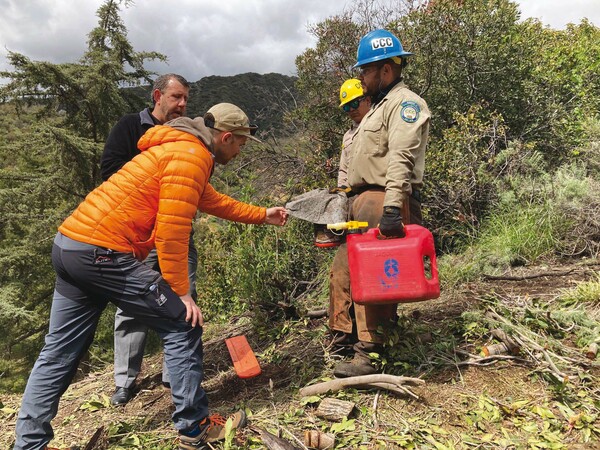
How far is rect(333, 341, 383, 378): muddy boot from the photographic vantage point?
8.55 ft

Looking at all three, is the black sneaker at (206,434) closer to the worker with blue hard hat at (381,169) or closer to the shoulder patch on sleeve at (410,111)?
the worker with blue hard hat at (381,169)

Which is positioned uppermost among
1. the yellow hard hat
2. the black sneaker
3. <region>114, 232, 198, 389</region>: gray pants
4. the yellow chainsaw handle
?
the yellow hard hat

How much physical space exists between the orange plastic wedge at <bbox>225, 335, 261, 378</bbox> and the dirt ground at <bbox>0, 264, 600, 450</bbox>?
14cm

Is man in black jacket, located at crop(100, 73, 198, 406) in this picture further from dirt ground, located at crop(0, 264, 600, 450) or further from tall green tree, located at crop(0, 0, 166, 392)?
tall green tree, located at crop(0, 0, 166, 392)

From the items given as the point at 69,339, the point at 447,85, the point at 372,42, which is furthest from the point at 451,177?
the point at 69,339

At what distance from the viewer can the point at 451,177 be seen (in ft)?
18.1

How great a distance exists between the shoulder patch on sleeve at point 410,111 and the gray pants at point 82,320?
165cm

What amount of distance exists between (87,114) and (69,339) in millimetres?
11879

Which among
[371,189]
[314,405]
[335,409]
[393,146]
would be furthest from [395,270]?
[314,405]

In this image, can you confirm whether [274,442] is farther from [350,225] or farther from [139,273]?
[350,225]

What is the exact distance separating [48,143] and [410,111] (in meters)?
11.2

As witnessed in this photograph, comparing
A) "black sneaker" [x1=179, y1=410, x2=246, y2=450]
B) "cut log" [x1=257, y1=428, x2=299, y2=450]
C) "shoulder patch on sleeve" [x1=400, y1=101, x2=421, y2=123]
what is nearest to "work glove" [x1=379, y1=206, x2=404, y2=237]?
"shoulder patch on sleeve" [x1=400, y1=101, x2=421, y2=123]

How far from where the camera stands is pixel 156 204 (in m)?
2.15

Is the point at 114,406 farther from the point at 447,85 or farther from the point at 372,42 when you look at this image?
the point at 447,85
